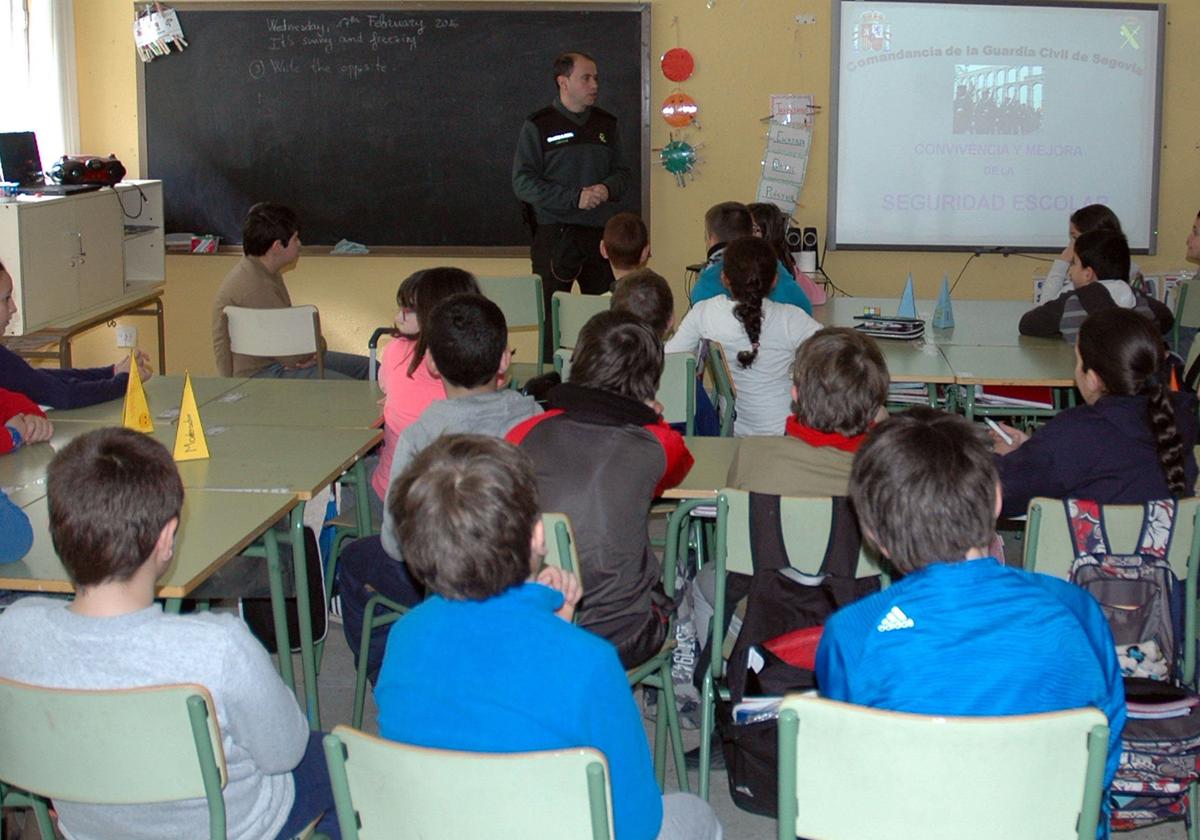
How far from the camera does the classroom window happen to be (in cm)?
639

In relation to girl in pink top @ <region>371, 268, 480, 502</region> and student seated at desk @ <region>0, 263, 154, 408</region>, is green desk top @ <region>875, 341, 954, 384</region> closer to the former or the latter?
girl in pink top @ <region>371, 268, 480, 502</region>

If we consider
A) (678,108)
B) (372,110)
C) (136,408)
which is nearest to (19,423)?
(136,408)

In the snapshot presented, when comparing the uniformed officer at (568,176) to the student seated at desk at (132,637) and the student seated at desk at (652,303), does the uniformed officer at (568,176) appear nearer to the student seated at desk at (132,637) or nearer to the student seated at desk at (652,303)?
the student seated at desk at (652,303)

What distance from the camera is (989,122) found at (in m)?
6.83

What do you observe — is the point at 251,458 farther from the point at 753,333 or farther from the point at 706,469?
the point at 753,333

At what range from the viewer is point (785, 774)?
173 cm

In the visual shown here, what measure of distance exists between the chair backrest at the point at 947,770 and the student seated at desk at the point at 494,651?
0.72 feet

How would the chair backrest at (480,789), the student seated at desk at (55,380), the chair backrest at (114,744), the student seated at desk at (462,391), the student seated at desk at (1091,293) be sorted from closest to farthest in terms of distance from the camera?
the chair backrest at (480,789)
the chair backrest at (114,744)
the student seated at desk at (462,391)
the student seated at desk at (55,380)
the student seated at desk at (1091,293)

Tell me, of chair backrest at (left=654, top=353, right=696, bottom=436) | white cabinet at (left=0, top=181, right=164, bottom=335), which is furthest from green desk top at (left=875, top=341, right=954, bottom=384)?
white cabinet at (left=0, top=181, right=164, bottom=335)

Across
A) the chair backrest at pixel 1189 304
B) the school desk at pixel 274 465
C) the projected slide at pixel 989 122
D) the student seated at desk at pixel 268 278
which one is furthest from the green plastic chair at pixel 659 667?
the projected slide at pixel 989 122

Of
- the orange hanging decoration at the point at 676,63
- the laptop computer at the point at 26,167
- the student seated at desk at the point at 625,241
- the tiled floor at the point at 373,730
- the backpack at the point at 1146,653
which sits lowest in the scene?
the tiled floor at the point at 373,730

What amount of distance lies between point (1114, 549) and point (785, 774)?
1.17 m

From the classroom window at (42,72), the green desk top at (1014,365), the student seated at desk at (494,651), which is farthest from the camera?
the classroom window at (42,72)

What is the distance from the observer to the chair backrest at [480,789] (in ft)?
5.16
